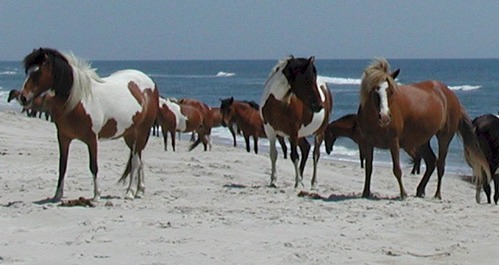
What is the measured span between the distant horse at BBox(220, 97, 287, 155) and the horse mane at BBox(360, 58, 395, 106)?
1310 centimetres

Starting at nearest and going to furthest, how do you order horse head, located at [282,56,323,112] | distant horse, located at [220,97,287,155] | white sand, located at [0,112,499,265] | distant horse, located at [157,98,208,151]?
white sand, located at [0,112,499,265], horse head, located at [282,56,323,112], distant horse, located at [157,98,208,151], distant horse, located at [220,97,287,155]

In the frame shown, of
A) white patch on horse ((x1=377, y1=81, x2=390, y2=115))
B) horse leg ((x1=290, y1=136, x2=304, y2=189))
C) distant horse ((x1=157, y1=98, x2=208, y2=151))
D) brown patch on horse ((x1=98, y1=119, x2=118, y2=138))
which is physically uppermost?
white patch on horse ((x1=377, y1=81, x2=390, y2=115))

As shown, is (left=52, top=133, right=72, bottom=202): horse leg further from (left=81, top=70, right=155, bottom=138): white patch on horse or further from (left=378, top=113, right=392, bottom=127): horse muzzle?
(left=378, top=113, right=392, bottom=127): horse muzzle

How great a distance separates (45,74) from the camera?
982 cm

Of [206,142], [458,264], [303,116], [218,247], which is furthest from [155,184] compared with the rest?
[206,142]

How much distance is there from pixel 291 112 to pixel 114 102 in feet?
9.59

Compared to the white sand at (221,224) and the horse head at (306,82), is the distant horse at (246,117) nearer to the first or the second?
the white sand at (221,224)

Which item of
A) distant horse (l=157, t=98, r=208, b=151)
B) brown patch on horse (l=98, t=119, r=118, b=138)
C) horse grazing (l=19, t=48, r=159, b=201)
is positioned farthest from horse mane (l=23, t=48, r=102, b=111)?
distant horse (l=157, t=98, r=208, b=151)

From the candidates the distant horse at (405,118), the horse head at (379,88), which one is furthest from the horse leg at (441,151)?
the horse head at (379,88)

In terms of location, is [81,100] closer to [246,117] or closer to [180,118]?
[246,117]

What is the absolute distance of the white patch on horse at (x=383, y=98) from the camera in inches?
417

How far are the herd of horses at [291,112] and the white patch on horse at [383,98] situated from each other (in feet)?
0.04

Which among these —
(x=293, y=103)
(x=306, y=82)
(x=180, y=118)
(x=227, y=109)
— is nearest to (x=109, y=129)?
(x=306, y=82)

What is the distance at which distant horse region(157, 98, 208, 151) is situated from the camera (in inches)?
950
